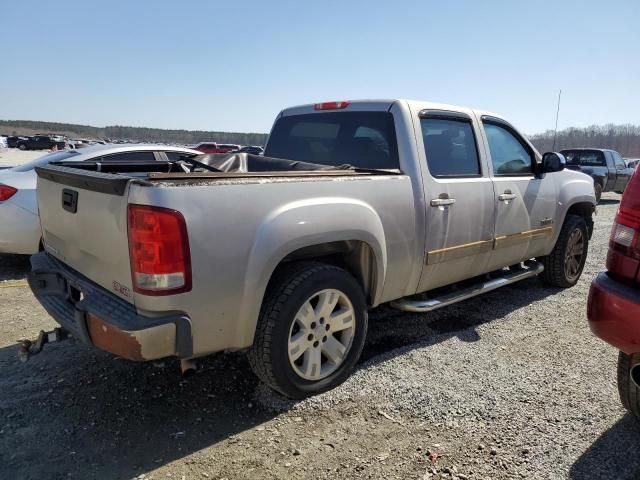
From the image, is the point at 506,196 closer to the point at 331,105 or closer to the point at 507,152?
the point at 507,152

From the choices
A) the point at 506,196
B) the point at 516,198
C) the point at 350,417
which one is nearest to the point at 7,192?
the point at 350,417

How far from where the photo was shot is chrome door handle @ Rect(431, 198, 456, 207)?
341 centimetres

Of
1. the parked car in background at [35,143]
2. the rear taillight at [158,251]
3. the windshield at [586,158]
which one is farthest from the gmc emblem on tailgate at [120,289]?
the parked car in background at [35,143]

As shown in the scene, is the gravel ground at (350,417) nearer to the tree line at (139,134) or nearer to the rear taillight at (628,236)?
the rear taillight at (628,236)

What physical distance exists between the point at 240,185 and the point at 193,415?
1413 mm

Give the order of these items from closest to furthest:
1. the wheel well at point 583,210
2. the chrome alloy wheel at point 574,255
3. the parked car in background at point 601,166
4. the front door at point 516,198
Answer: the front door at point 516,198 < the chrome alloy wheel at point 574,255 < the wheel well at point 583,210 < the parked car in background at point 601,166

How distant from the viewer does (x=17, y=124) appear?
132750mm

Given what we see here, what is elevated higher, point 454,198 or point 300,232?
point 454,198

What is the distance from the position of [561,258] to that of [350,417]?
3525 mm

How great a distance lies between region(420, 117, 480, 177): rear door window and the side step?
0.98 metres

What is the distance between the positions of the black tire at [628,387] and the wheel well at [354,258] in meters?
1.49

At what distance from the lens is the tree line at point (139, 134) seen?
3430 inches

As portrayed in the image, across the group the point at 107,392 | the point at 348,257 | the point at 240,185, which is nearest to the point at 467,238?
the point at 348,257

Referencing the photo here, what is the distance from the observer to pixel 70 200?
2.73 metres
